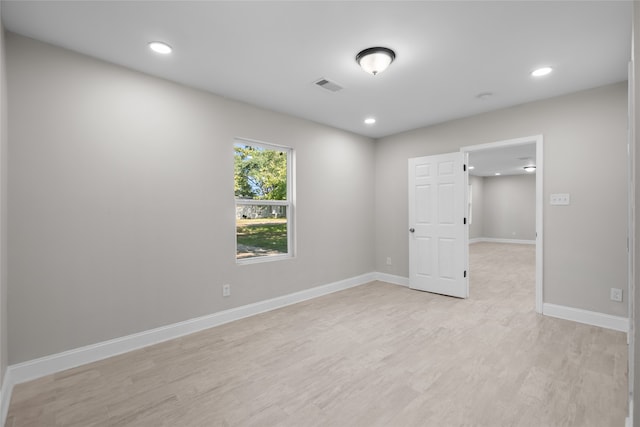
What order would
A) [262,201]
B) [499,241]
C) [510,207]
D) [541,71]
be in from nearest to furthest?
[541,71] → [262,201] → [510,207] → [499,241]

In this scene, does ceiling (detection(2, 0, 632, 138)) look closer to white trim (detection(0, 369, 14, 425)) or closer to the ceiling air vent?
the ceiling air vent

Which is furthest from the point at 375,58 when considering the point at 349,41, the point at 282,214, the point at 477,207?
the point at 477,207

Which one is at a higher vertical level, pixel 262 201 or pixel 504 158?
pixel 504 158

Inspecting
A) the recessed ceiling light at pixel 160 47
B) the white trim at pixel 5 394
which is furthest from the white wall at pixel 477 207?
the white trim at pixel 5 394

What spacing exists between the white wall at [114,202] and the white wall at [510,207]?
10.5m

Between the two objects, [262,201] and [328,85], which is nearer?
[328,85]

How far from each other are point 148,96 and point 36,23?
2.80 feet

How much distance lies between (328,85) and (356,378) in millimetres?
2747

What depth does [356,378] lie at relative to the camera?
7.21ft

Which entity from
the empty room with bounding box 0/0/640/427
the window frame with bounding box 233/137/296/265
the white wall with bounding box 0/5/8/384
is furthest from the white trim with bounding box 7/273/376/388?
the window frame with bounding box 233/137/296/265

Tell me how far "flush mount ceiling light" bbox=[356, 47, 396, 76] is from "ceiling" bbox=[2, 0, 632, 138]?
0.20 ft

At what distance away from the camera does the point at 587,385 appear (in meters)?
2.08

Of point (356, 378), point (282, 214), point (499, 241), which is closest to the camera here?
point (356, 378)

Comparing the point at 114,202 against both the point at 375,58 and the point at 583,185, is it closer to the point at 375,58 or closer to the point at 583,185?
the point at 375,58
